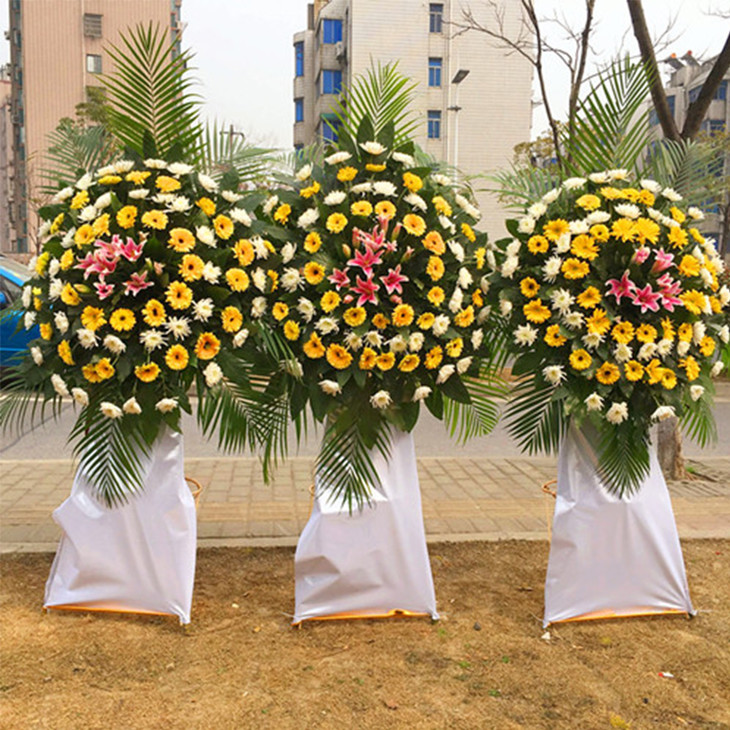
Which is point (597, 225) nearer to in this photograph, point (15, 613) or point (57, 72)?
point (15, 613)

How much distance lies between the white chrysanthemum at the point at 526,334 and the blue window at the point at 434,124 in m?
33.1

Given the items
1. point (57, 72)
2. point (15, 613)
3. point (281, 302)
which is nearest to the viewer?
point (281, 302)

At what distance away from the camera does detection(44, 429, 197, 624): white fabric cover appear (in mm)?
3732

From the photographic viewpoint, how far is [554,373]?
364 cm

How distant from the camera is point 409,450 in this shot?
385cm

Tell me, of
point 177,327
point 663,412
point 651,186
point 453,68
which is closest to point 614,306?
point 663,412

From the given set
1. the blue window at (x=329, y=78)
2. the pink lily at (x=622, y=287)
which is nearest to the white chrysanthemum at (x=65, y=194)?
the pink lily at (x=622, y=287)

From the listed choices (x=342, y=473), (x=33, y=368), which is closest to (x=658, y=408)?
(x=342, y=473)

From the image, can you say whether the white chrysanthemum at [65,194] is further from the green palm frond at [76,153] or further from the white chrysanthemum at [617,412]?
the white chrysanthemum at [617,412]

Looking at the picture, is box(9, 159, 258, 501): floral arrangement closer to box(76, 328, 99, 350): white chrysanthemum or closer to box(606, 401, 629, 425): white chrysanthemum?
box(76, 328, 99, 350): white chrysanthemum

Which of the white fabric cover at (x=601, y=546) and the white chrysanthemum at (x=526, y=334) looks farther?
the white fabric cover at (x=601, y=546)

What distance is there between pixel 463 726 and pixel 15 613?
6.96 ft

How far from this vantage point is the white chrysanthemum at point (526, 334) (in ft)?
12.1

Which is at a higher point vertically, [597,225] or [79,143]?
[79,143]
